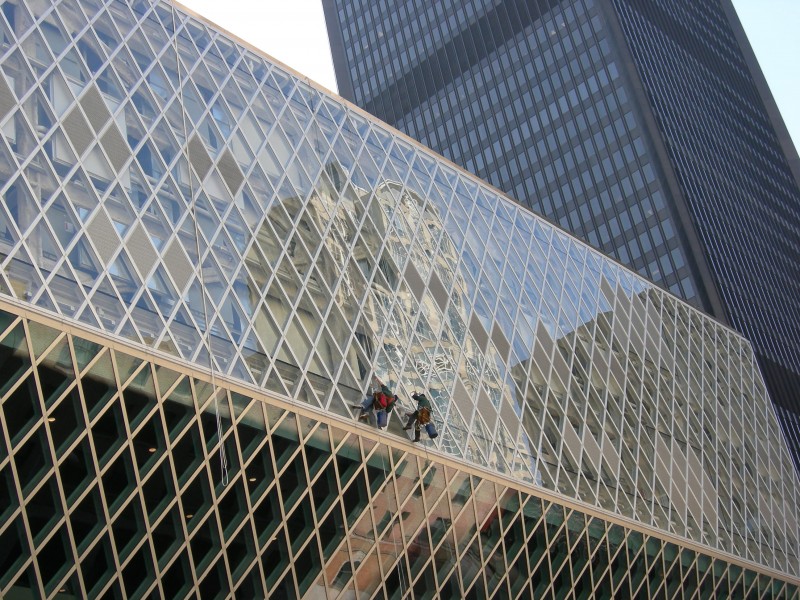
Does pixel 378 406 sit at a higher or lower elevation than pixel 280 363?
lower

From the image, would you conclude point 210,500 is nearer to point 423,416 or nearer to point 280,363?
point 280,363

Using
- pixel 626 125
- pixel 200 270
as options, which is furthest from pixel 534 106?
pixel 200 270

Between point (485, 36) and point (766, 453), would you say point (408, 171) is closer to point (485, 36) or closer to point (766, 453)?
point (766, 453)

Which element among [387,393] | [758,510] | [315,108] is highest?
[315,108]

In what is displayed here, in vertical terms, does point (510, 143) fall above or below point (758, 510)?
below

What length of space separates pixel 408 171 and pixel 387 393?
14482mm

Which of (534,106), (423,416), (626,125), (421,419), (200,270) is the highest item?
(200,270)

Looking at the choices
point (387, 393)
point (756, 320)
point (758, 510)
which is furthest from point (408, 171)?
point (756, 320)

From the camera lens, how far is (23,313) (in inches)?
1193

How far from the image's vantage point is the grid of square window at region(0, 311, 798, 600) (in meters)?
30.0

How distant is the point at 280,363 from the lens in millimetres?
37344

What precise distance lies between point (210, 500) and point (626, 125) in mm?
93183

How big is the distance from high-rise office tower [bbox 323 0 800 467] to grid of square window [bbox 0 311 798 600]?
6996 cm

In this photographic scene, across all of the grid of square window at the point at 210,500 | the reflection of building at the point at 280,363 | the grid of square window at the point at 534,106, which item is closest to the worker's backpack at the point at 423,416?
the reflection of building at the point at 280,363
